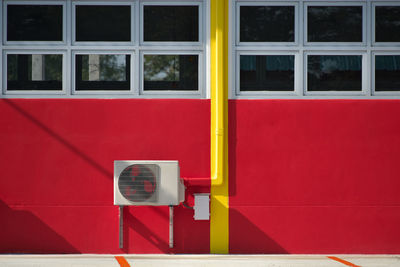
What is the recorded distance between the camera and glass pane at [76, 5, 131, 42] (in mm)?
6637

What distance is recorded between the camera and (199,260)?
20.0 feet

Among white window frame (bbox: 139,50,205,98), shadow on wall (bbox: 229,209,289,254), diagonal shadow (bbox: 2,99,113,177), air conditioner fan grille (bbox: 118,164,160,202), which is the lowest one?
shadow on wall (bbox: 229,209,289,254)

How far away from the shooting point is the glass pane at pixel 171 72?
6.62 metres

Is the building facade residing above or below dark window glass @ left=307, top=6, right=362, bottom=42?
below

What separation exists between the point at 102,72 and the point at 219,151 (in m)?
1.86

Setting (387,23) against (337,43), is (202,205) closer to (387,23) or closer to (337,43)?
(337,43)

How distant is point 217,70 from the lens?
6.48m

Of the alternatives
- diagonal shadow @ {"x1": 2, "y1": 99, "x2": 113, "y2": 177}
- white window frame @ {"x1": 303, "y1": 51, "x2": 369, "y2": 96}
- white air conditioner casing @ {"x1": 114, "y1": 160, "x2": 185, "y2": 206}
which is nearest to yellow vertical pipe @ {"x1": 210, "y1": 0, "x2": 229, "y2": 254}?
white air conditioner casing @ {"x1": 114, "y1": 160, "x2": 185, "y2": 206}

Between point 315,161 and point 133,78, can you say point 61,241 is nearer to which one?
point 133,78

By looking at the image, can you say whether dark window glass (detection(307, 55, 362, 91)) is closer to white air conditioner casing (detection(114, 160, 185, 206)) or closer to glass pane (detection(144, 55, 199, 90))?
glass pane (detection(144, 55, 199, 90))

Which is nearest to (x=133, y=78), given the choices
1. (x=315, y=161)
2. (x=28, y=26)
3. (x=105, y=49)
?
(x=105, y=49)

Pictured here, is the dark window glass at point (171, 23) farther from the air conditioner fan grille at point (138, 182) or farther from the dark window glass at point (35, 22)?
the air conditioner fan grille at point (138, 182)

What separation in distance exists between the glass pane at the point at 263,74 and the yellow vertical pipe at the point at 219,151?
31 centimetres

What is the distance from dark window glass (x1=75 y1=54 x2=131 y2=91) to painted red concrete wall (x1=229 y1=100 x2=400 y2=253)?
1485mm
